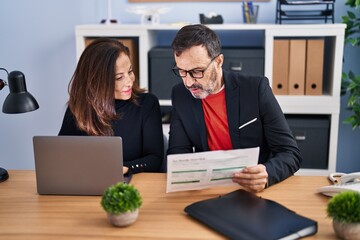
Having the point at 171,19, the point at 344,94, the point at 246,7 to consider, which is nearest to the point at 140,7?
the point at 171,19

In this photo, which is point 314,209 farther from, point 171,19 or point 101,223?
point 171,19

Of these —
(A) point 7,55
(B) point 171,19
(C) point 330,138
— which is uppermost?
(B) point 171,19

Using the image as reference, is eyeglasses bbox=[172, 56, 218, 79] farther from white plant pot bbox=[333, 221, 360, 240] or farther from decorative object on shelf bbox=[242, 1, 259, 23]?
decorative object on shelf bbox=[242, 1, 259, 23]

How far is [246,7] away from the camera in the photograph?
2715 millimetres

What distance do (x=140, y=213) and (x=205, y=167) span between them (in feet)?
0.82

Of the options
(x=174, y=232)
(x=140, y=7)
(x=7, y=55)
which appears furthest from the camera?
(x=7, y=55)

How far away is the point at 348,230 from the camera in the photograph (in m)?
1.13

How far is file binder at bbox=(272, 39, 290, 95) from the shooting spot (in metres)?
2.59

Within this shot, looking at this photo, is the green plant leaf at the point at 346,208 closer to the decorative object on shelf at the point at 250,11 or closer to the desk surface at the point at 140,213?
the desk surface at the point at 140,213

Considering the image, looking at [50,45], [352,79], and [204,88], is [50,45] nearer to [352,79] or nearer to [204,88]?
[204,88]

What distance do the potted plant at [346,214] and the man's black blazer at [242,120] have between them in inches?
23.0

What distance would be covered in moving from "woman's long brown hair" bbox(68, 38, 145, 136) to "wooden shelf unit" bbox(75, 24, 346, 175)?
671 mm

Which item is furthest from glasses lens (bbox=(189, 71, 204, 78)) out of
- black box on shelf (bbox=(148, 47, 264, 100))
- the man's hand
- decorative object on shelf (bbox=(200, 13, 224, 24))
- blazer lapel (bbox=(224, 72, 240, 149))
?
decorative object on shelf (bbox=(200, 13, 224, 24))

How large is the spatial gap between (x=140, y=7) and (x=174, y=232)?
2.03 m
